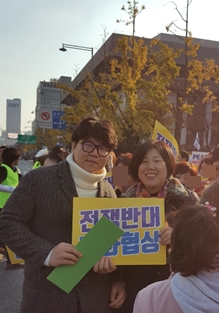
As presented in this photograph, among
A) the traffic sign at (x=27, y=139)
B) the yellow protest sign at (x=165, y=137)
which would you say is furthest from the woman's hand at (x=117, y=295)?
the traffic sign at (x=27, y=139)

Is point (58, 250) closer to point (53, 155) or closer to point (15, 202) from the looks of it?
point (15, 202)

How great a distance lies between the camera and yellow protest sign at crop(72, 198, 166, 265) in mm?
1649

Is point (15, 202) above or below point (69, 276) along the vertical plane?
above

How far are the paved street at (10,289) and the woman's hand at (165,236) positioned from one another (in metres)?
2.61

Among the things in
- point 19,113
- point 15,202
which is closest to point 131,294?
point 15,202

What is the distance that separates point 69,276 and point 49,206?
34 centimetres

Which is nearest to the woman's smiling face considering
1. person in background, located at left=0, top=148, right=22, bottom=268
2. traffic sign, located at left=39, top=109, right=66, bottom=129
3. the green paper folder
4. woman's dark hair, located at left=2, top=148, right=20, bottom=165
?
the green paper folder

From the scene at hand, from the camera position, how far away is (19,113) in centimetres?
13325

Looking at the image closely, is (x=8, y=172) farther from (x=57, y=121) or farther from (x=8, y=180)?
(x=57, y=121)

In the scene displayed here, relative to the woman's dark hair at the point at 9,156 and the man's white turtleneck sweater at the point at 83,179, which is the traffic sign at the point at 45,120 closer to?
the woman's dark hair at the point at 9,156

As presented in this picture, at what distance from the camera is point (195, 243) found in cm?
120

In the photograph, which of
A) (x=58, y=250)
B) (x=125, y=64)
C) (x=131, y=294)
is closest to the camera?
(x=58, y=250)

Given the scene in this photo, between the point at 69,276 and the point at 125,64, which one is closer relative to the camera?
the point at 69,276

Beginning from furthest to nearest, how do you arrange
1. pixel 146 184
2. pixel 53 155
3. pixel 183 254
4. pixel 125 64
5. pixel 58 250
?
pixel 125 64
pixel 53 155
pixel 146 184
pixel 58 250
pixel 183 254
